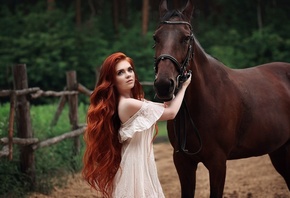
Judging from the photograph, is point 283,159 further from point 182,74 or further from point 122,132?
point 122,132

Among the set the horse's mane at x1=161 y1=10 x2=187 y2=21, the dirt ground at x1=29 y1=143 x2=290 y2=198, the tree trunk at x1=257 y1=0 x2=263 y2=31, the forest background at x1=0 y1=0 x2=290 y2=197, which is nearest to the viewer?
the horse's mane at x1=161 y1=10 x2=187 y2=21

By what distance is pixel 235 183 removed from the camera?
7.03m

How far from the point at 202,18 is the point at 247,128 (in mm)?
23111

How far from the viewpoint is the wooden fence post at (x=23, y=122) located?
6312mm

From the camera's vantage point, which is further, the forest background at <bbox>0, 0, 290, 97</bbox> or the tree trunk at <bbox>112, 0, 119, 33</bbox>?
the tree trunk at <bbox>112, 0, 119, 33</bbox>

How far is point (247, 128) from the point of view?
452 centimetres

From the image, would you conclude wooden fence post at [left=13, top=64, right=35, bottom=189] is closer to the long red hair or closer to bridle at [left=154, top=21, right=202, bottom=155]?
bridle at [left=154, top=21, right=202, bottom=155]

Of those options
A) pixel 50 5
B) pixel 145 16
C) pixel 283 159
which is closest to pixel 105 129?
pixel 283 159

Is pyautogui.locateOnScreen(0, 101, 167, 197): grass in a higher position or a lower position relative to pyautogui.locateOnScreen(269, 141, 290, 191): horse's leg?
lower

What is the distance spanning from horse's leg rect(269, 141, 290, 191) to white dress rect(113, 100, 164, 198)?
2.26m

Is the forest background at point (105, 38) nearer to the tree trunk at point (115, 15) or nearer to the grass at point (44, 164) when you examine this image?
the tree trunk at point (115, 15)

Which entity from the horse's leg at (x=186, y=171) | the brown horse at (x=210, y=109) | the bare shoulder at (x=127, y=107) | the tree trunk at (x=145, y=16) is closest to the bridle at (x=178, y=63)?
the brown horse at (x=210, y=109)

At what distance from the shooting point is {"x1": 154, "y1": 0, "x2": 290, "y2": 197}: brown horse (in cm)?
369

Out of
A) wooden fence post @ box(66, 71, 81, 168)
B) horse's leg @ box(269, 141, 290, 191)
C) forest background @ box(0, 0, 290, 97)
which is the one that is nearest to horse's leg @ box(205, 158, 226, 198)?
horse's leg @ box(269, 141, 290, 191)
